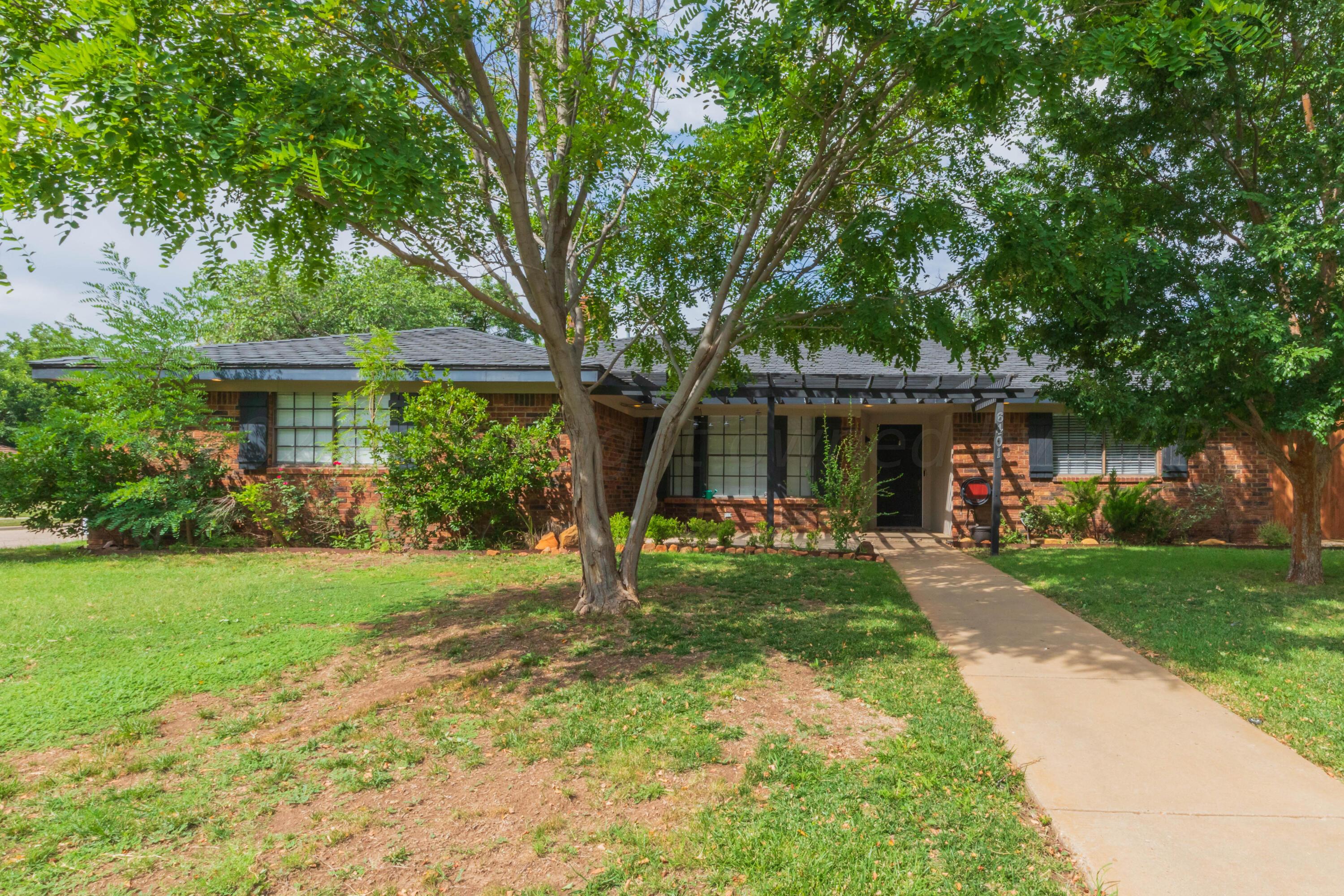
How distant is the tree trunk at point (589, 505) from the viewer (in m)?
5.98

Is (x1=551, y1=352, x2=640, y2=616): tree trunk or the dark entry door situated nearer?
(x1=551, y1=352, x2=640, y2=616): tree trunk

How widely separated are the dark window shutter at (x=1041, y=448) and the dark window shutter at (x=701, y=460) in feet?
17.2

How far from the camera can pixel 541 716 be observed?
396 cm

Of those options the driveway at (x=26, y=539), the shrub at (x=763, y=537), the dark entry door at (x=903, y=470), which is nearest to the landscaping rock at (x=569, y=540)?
the shrub at (x=763, y=537)

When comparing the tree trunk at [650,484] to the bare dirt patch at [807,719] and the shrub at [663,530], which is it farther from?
the shrub at [663,530]

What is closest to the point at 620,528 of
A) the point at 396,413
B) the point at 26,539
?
the point at 396,413

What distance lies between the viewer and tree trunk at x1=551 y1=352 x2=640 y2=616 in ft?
19.6

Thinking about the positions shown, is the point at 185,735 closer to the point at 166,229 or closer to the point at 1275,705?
the point at 166,229

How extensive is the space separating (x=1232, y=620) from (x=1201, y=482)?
6960 mm

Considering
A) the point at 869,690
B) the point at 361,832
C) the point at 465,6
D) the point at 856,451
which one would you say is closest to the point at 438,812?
the point at 361,832

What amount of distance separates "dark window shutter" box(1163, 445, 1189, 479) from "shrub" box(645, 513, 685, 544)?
7.91m

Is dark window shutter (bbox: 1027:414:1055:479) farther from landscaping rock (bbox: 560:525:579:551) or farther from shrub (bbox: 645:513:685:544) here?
landscaping rock (bbox: 560:525:579:551)

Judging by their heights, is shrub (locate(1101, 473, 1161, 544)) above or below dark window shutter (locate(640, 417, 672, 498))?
below

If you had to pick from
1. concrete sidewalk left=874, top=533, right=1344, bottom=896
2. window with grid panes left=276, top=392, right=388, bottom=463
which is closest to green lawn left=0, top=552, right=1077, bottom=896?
concrete sidewalk left=874, top=533, right=1344, bottom=896
